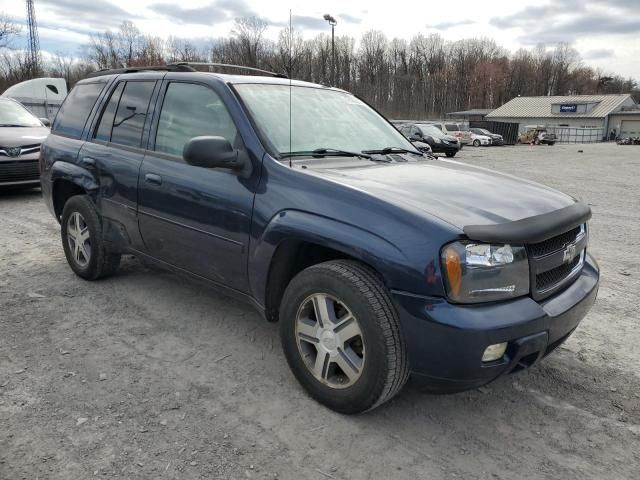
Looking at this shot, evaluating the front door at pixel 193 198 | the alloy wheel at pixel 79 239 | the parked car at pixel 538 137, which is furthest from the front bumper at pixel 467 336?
the parked car at pixel 538 137

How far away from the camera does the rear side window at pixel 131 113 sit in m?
3.89

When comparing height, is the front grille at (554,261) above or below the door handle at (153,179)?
below

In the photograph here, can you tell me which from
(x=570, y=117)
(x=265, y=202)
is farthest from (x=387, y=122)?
(x=570, y=117)

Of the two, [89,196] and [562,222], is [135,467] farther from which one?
[89,196]

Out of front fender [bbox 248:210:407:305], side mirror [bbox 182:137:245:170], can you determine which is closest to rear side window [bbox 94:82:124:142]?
side mirror [bbox 182:137:245:170]

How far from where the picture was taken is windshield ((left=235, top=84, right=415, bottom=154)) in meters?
3.23

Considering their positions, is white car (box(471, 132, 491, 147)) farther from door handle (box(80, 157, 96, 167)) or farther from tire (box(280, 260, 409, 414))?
tire (box(280, 260, 409, 414))

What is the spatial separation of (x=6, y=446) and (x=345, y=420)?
5.38 ft

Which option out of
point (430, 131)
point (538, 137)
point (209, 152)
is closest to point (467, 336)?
point (209, 152)

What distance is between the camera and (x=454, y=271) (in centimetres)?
226

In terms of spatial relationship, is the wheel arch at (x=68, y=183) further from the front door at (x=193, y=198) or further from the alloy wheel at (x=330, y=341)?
the alloy wheel at (x=330, y=341)

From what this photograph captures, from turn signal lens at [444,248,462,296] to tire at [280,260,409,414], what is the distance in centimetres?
32

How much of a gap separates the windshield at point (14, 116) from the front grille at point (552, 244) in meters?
9.65

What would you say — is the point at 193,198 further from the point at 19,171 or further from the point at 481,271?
the point at 19,171
